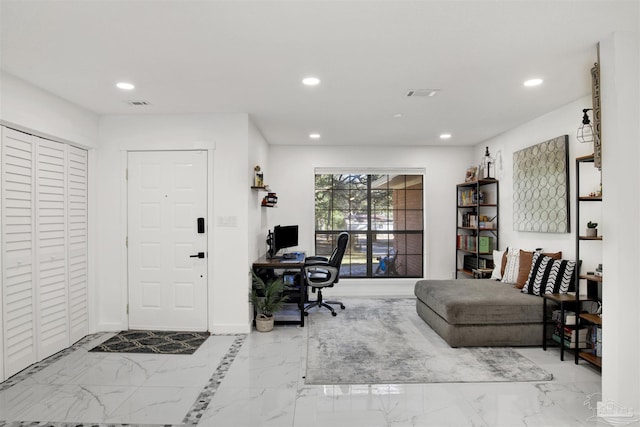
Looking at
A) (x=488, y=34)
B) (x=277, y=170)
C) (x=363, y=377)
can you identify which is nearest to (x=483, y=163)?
(x=277, y=170)

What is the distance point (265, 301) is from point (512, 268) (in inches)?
117

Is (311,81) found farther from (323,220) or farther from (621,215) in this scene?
(323,220)

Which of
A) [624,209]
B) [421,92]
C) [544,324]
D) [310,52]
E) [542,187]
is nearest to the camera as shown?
[624,209]

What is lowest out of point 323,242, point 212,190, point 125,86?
point 323,242

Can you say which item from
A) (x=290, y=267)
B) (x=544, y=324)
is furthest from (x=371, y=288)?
(x=544, y=324)

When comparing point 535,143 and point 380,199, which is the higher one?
point 535,143

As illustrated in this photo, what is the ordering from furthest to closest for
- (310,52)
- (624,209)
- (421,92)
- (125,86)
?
(421,92)
(125,86)
(310,52)
(624,209)

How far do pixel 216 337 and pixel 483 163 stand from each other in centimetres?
449

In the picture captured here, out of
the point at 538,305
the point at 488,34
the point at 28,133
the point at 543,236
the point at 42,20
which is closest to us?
the point at 42,20

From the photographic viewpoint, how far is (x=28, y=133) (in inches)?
126

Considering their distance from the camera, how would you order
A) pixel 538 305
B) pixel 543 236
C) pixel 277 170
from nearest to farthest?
pixel 538 305
pixel 543 236
pixel 277 170

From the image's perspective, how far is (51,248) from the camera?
136 inches

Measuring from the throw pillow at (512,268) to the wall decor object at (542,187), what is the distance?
36 cm

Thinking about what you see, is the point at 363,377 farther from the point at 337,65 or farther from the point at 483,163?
the point at 483,163
